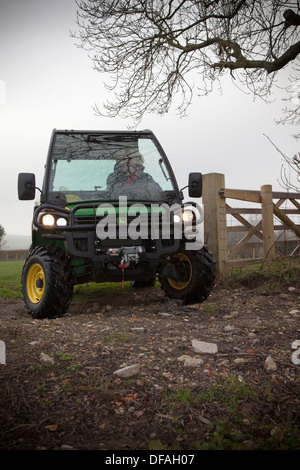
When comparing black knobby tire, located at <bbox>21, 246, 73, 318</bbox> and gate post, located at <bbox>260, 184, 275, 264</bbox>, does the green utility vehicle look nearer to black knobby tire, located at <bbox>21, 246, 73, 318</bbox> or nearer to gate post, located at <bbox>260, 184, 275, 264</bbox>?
black knobby tire, located at <bbox>21, 246, 73, 318</bbox>

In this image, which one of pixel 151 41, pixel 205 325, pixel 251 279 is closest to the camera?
pixel 205 325

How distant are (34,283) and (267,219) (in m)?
4.50

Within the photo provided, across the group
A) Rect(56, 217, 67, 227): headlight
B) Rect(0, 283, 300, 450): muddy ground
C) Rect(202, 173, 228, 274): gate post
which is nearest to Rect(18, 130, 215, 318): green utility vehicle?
Rect(56, 217, 67, 227): headlight

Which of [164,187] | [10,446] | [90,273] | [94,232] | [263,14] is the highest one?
[263,14]

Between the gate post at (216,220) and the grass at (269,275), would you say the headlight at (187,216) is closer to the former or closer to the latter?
the gate post at (216,220)

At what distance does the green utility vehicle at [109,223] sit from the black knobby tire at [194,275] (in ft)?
0.04

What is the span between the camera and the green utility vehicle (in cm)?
450

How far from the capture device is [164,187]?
5.39m

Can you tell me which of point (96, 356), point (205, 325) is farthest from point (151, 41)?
point (96, 356)

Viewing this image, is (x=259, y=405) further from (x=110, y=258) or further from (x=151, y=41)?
(x=151, y=41)

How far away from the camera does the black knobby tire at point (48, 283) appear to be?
14.5 feet

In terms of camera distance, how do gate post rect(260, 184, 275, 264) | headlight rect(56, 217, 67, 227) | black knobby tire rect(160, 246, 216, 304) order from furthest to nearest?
1. gate post rect(260, 184, 275, 264)
2. black knobby tire rect(160, 246, 216, 304)
3. headlight rect(56, 217, 67, 227)

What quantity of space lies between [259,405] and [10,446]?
137 centimetres

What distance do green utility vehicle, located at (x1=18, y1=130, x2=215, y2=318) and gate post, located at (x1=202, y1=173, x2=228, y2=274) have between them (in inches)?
54.9
